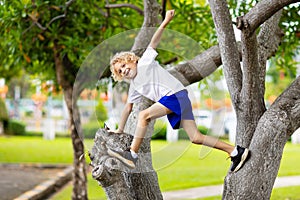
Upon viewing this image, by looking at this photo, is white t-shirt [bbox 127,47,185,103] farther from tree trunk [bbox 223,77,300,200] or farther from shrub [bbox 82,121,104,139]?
tree trunk [bbox 223,77,300,200]

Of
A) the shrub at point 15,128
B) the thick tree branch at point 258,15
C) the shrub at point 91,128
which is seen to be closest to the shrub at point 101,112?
the shrub at point 91,128

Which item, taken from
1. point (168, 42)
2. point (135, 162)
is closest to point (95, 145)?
point (135, 162)

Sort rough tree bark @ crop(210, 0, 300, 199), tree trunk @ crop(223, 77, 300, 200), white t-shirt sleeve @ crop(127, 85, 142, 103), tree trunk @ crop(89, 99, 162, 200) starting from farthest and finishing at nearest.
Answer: white t-shirt sleeve @ crop(127, 85, 142, 103), tree trunk @ crop(223, 77, 300, 200), rough tree bark @ crop(210, 0, 300, 199), tree trunk @ crop(89, 99, 162, 200)

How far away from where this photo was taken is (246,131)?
462cm

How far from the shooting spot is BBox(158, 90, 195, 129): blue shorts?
4.29 meters

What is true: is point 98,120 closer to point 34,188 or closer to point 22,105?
point 34,188

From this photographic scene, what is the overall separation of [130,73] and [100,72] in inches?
29.1

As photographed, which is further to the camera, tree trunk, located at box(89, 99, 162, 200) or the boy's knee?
the boy's knee

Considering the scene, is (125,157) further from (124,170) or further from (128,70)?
(128,70)

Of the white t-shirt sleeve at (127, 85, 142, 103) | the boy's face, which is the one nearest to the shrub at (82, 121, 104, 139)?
the white t-shirt sleeve at (127, 85, 142, 103)

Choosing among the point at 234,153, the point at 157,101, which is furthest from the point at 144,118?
the point at 234,153

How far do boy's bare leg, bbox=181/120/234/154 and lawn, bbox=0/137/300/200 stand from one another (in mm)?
92

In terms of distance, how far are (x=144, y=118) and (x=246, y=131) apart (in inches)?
32.4

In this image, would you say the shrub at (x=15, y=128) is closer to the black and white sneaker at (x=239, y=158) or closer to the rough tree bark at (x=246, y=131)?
the rough tree bark at (x=246, y=131)
